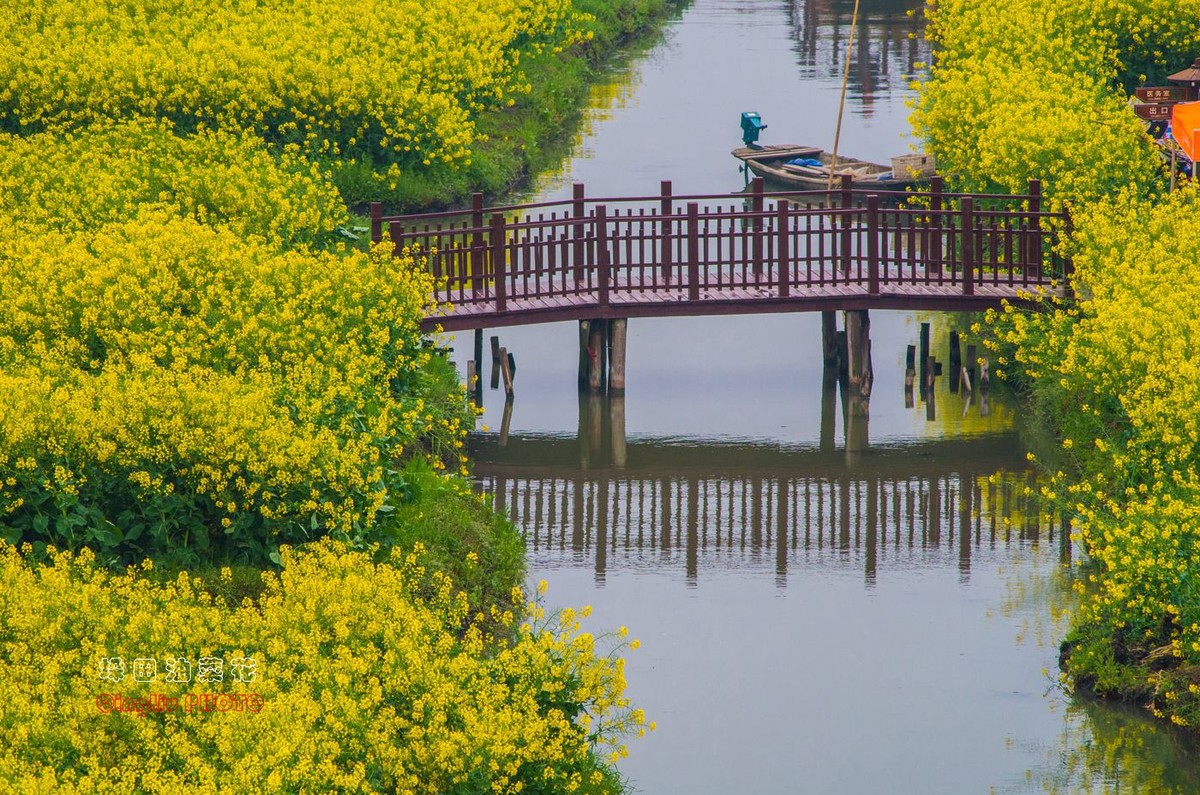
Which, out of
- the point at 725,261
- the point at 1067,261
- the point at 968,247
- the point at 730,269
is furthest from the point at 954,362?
the point at 725,261

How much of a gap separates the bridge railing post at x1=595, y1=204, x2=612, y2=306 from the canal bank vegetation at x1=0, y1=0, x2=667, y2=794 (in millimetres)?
2014

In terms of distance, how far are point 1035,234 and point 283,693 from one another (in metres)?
14.3

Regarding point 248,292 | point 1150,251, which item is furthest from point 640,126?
point 248,292

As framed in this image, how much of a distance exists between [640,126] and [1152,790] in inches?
1153

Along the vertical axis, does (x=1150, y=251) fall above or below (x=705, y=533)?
above

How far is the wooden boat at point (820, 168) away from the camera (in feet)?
106

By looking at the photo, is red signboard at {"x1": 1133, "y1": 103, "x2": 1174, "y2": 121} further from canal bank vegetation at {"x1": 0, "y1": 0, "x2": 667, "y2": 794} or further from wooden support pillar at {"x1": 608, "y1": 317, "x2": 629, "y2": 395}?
canal bank vegetation at {"x1": 0, "y1": 0, "x2": 667, "y2": 794}

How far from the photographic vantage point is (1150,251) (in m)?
22.0

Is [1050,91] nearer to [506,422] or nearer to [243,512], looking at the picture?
[506,422]

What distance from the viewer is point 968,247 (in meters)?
23.9

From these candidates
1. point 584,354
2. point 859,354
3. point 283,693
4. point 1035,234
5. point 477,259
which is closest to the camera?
point 283,693

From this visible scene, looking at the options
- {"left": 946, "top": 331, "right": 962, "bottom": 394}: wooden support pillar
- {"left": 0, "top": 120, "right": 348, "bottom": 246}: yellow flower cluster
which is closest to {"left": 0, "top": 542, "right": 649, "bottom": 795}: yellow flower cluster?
{"left": 0, "top": 120, "right": 348, "bottom": 246}: yellow flower cluster

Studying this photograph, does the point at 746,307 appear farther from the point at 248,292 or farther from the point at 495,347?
the point at 248,292

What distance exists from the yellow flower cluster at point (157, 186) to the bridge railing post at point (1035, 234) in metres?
7.90
